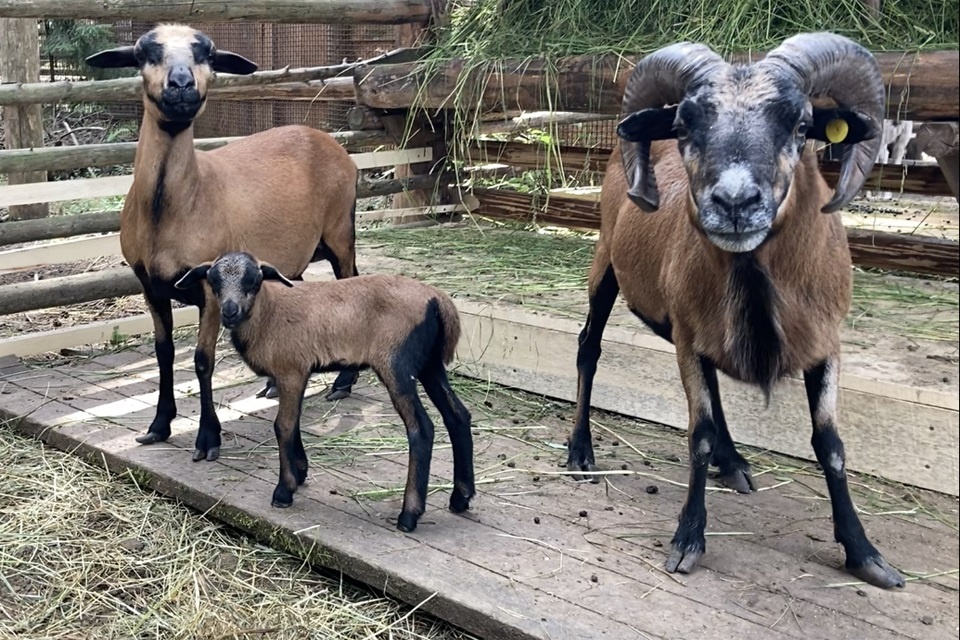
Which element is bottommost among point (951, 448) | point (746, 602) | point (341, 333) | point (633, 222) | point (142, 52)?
point (746, 602)

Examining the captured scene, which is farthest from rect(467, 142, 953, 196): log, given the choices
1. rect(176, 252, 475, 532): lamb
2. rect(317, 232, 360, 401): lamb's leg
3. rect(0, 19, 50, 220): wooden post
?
rect(0, 19, 50, 220): wooden post

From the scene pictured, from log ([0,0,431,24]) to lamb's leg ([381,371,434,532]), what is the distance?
395cm

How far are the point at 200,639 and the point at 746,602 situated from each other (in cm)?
202

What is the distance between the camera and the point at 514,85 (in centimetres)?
678

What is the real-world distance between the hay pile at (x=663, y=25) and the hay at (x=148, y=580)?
109 inches

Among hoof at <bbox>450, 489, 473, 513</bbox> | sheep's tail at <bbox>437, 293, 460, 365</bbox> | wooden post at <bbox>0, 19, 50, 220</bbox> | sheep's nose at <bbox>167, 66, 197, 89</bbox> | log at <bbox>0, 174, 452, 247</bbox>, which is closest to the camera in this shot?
sheep's tail at <bbox>437, 293, 460, 365</bbox>

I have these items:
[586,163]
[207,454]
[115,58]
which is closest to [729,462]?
[207,454]

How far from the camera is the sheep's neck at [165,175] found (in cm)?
523

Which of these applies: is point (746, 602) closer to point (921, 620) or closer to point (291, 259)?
point (921, 620)

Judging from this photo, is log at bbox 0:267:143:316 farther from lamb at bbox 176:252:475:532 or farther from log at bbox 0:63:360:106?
lamb at bbox 176:252:475:532

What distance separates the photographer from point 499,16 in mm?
7309

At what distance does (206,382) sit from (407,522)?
4.81ft

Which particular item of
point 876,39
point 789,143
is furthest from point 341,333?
point 876,39

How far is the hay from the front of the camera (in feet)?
13.4
